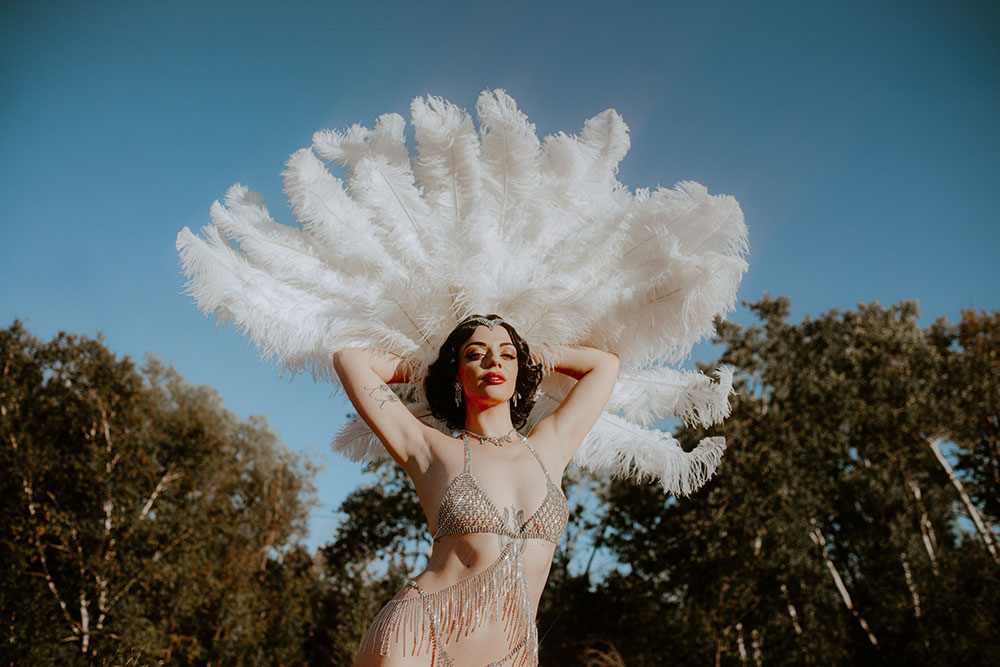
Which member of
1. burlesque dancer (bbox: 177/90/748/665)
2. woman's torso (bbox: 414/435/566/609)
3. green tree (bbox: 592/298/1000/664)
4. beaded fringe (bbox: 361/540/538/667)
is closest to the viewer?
beaded fringe (bbox: 361/540/538/667)

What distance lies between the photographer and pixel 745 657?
43.4 feet

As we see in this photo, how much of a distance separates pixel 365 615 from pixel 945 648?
1137 centimetres

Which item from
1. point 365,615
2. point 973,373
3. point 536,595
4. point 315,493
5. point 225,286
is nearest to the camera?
point 536,595

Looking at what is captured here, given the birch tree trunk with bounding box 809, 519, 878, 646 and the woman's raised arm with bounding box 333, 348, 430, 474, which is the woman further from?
the birch tree trunk with bounding box 809, 519, 878, 646

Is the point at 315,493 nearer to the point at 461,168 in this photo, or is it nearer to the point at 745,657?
the point at 745,657

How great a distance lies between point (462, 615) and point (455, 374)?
106cm

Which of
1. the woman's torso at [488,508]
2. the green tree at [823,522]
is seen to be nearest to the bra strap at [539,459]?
the woman's torso at [488,508]

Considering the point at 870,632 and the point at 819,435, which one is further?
the point at 819,435

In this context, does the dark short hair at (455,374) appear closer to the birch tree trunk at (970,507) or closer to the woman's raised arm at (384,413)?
the woman's raised arm at (384,413)

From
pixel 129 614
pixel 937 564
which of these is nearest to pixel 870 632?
pixel 937 564

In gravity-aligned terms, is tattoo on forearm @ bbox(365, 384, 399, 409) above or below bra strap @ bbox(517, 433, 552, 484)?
above

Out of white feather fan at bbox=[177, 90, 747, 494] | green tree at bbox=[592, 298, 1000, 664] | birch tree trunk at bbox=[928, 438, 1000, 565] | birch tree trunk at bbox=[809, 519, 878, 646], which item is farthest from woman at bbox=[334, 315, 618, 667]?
birch tree trunk at bbox=[928, 438, 1000, 565]

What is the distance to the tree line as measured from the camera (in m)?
12.3

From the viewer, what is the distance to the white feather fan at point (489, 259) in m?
2.88
